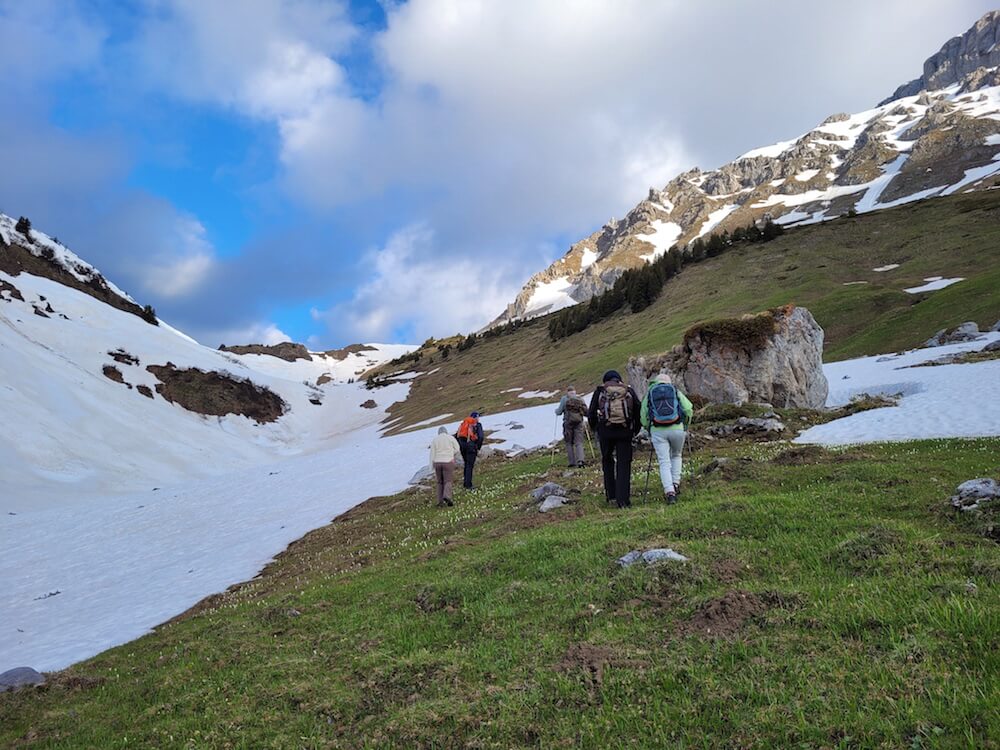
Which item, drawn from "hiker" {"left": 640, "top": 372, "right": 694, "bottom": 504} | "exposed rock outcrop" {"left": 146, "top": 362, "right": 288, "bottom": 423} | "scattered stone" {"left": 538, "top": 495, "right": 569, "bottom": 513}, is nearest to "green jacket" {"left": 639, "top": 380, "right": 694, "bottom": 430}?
"hiker" {"left": 640, "top": 372, "right": 694, "bottom": 504}

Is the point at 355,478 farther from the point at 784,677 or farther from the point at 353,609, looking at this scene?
the point at 784,677

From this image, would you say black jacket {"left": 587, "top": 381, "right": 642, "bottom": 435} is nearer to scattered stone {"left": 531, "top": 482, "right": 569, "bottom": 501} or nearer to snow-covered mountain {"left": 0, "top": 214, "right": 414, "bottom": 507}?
scattered stone {"left": 531, "top": 482, "right": 569, "bottom": 501}

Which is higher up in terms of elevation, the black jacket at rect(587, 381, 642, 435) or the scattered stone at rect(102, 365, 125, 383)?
the scattered stone at rect(102, 365, 125, 383)

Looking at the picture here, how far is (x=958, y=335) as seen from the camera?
132ft

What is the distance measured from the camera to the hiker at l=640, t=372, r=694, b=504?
13.6 metres

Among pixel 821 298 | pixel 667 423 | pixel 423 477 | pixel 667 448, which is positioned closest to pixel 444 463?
pixel 423 477

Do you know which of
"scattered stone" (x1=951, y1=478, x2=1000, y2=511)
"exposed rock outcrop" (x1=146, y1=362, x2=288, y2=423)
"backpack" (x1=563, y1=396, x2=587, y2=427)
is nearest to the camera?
"scattered stone" (x1=951, y1=478, x2=1000, y2=511)

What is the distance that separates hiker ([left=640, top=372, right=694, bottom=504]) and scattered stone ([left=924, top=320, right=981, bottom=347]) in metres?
37.7

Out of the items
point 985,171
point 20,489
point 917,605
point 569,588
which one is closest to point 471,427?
point 569,588

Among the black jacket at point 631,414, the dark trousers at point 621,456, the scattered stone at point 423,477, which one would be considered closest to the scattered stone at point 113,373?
the scattered stone at point 423,477

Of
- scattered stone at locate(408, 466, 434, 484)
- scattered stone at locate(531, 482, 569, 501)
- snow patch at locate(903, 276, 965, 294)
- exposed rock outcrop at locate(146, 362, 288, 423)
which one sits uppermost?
exposed rock outcrop at locate(146, 362, 288, 423)

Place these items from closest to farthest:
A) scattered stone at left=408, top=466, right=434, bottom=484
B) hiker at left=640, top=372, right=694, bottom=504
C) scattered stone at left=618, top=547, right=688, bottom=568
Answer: scattered stone at left=618, top=547, right=688, bottom=568 → hiker at left=640, top=372, right=694, bottom=504 → scattered stone at left=408, top=466, right=434, bottom=484

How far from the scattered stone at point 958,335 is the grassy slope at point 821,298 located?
11.4 feet

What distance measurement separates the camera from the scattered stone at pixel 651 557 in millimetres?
8773
